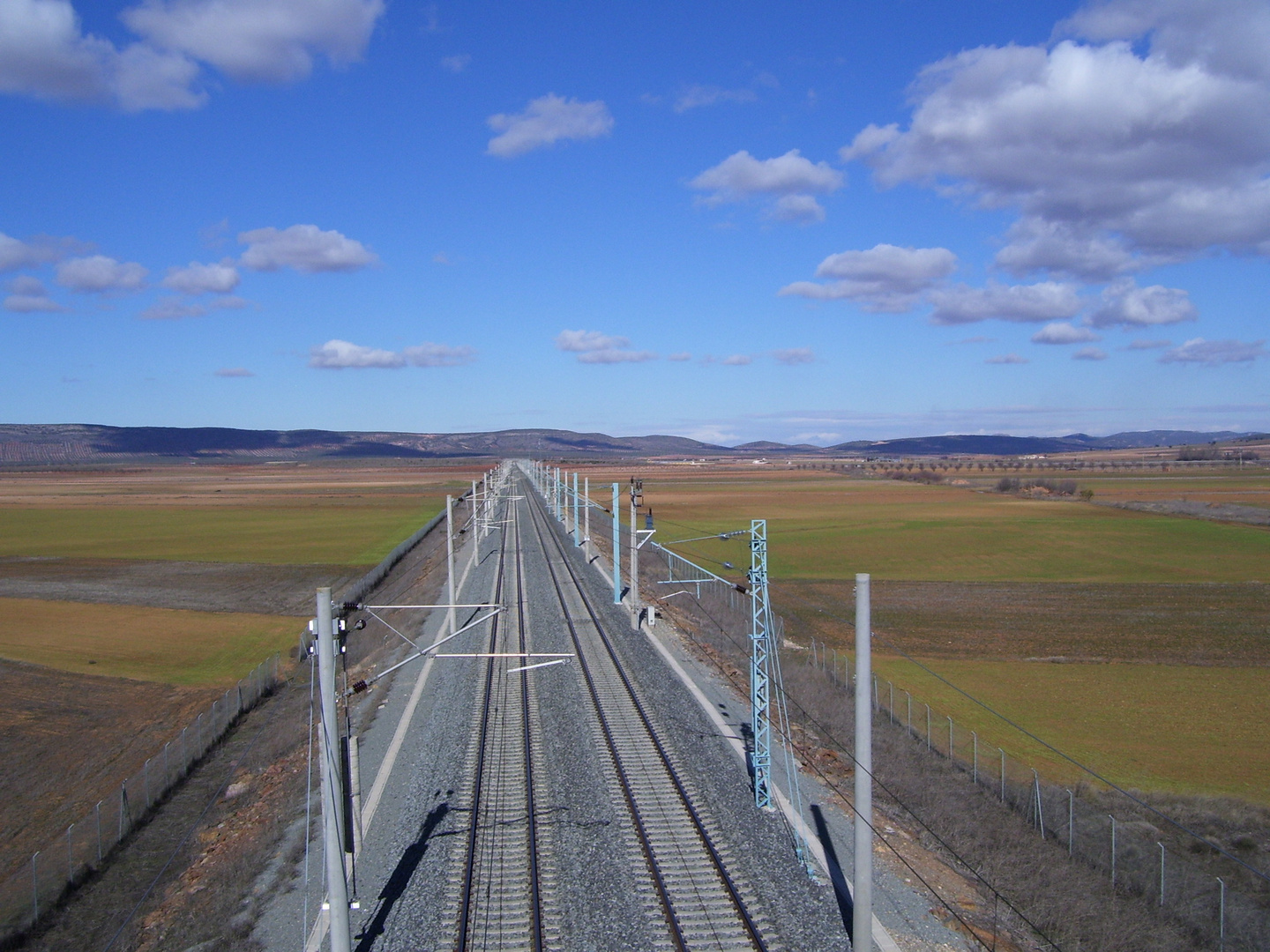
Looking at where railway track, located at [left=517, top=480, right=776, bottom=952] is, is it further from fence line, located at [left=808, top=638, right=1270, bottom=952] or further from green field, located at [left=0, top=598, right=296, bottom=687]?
green field, located at [left=0, top=598, right=296, bottom=687]

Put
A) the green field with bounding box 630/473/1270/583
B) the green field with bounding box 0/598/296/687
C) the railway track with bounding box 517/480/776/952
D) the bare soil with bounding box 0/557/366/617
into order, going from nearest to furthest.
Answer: the railway track with bounding box 517/480/776/952 → the green field with bounding box 0/598/296/687 → the bare soil with bounding box 0/557/366/617 → the green field with bounding box 630/473/1270/583

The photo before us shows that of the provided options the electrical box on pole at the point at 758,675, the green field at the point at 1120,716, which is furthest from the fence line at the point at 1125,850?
the electrical box on pole at the point at 758,675

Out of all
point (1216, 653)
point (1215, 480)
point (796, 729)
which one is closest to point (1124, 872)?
point (796, 729)

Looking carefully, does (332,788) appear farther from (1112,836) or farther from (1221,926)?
(1112,836)

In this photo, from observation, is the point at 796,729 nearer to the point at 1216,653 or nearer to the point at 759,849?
the point at 759,849

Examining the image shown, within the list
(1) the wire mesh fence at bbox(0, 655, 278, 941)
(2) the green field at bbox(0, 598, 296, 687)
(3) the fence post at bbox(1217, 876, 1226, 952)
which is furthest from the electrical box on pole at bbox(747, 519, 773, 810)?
(2) the green field at bbox(0, 598, 296, 687)

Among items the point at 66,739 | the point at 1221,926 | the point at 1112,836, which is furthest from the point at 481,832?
the point at 66,739
